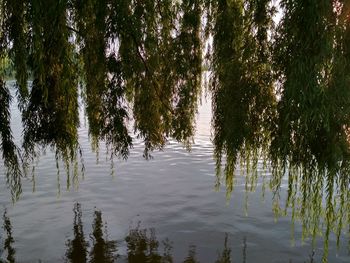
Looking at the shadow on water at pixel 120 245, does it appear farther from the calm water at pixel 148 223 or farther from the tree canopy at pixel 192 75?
the tree canopy at pixel 192 75

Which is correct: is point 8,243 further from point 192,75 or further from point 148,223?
point 192,75

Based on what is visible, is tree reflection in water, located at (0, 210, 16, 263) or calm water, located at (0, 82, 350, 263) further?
calm water, located at (0, 82, 350, 263)

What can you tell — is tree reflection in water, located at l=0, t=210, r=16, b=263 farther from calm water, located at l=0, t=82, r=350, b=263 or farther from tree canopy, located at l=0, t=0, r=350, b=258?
tree canopy, located at l=0, t=0, r=350, b=258

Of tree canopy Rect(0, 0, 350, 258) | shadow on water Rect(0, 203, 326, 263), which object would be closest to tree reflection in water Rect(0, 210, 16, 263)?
shadow on water Rect(0, 203, 326, 263)

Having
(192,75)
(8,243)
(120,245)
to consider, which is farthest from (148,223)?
(192,75)

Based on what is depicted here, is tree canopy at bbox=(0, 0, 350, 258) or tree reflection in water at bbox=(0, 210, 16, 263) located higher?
tree canopy at bbox=(0, 0, 350, 258)

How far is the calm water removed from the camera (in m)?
10.7

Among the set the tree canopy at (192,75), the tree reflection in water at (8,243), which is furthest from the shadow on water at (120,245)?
the tree canopy at (192,75)

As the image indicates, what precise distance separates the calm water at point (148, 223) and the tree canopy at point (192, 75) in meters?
3.76

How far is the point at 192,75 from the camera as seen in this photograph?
21.8ft

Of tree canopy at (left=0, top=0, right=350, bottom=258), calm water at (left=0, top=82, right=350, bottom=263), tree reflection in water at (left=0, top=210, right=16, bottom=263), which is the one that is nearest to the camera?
tree canopy at (left=0, top=0, right=350, bottom=258)

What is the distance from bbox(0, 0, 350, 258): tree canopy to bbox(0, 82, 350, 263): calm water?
3.76 meters

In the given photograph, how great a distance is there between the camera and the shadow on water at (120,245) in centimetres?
1047

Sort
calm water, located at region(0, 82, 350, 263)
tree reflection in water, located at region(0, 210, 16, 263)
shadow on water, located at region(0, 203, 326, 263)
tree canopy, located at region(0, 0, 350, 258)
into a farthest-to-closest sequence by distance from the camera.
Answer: calm water, located at region(0, 82, 350, 263) → tree reflection in water, located at region(0, 210, 16, 263) → shadow on water, located at region(0, 203, 326, 263) → tree canopy, located at region(0, 0, 350, 258)
